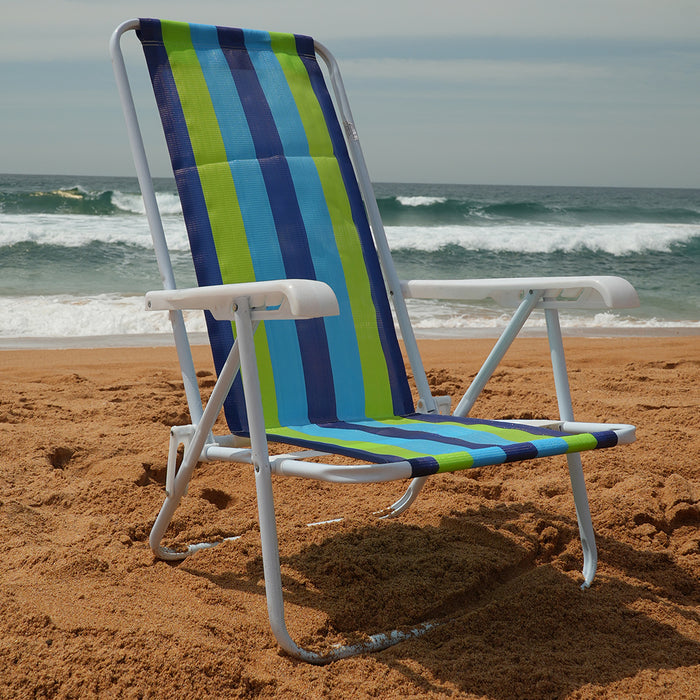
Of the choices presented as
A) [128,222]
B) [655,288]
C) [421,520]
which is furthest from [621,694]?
[128,222]

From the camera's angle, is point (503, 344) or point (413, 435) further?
point (503, 344)

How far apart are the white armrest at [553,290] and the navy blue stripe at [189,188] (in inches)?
23.1

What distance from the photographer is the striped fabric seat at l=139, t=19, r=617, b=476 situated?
2053 mm

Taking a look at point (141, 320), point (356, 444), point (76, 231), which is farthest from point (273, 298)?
point (76, 231)

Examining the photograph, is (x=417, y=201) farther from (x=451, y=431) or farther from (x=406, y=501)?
(x=451, y=431)

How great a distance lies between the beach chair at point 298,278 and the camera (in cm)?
173

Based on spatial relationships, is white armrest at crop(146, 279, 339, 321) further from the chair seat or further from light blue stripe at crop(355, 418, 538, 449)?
light blue stripe at crop(355, 418, 538, 449)

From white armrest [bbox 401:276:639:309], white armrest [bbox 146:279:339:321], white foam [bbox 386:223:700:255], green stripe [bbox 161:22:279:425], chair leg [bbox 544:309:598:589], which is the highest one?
green stripe [bbox 161:22:279:425]

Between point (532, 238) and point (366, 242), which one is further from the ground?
point (366, 242)

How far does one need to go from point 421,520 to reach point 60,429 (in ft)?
5.06

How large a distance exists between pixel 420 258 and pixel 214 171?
41.9ft

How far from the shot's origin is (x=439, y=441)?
1.66m

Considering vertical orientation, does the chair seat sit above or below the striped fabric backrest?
below

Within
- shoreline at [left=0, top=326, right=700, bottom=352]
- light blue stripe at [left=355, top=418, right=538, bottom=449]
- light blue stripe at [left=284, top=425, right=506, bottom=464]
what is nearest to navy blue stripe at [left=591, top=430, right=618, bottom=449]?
light blue stripe at [left=355, top=418, right=538, bottom=449]
